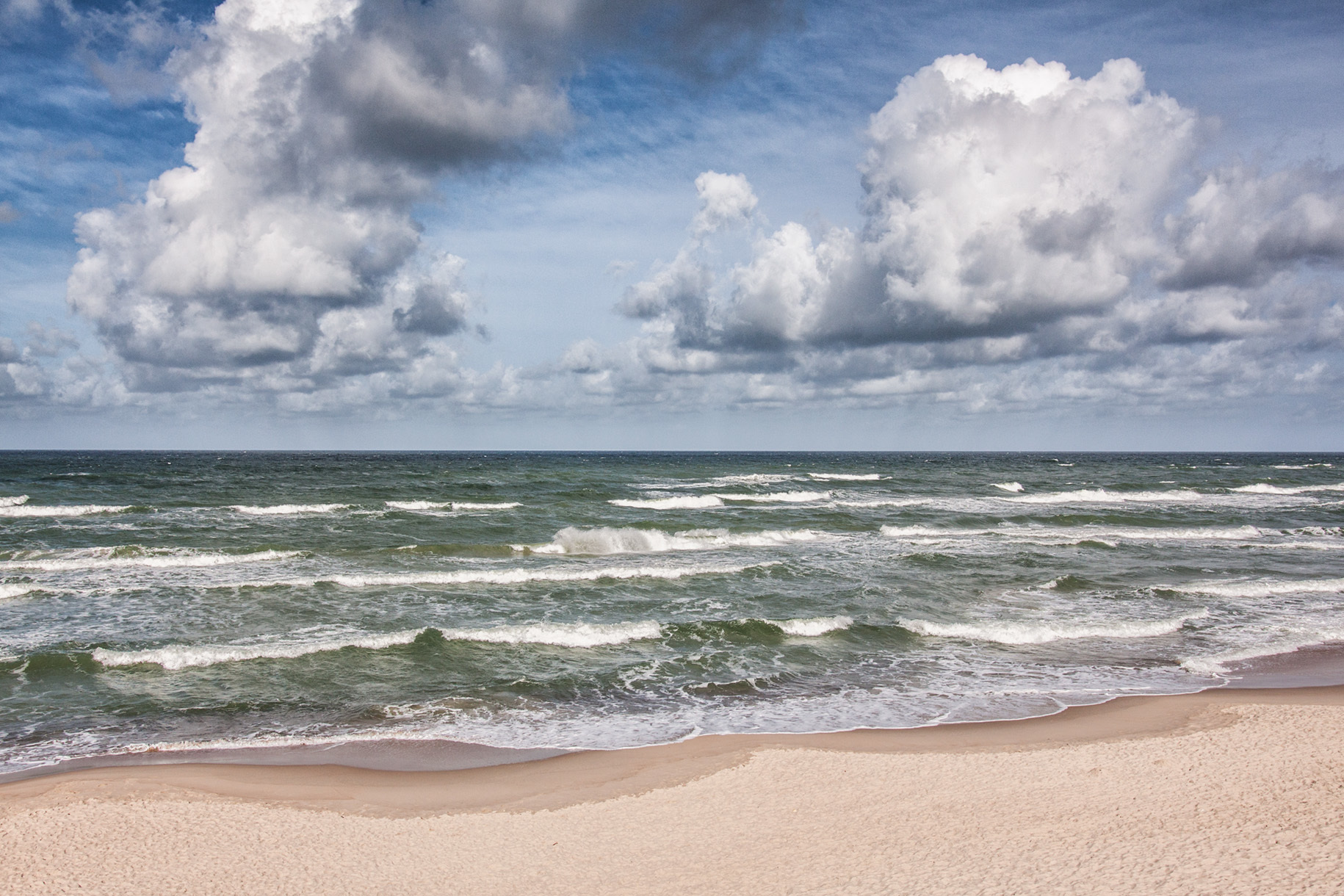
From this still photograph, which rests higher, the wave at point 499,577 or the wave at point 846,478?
the wave at point 846,478

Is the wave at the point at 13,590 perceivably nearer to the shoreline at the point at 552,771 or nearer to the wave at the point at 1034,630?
the shoreline at the point at 552,771

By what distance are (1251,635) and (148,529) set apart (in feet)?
111

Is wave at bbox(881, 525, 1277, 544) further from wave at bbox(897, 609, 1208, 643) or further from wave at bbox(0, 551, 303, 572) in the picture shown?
wave at bbox(0, 551, 303, 572)

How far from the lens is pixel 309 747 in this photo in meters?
9.19

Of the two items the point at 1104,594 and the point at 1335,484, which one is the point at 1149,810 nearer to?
the point at 1104,594

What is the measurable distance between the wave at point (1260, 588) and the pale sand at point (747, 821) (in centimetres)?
1066

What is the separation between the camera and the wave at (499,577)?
19.2 m

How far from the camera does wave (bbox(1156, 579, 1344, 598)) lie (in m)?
18.5

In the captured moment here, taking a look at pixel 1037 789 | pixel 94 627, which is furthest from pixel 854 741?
pixel 94 627

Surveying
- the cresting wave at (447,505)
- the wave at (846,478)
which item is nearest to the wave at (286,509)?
the cresting wave at (447,505)

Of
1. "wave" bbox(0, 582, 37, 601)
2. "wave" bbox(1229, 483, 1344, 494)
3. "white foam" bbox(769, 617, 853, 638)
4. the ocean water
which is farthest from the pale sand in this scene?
"wave" bbox(1229, 483, 1344, 494)

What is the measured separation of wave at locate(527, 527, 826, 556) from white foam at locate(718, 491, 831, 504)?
12.9 m

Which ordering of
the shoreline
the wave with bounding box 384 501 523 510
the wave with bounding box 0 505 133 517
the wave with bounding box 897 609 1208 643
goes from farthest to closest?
the wave with bounding box 384 501 523 510, the wave with bounding box 0 505 133 517, the wave with bounding box 897 609 1208 643, the shoreline

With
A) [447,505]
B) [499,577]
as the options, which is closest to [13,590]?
[499,577]
